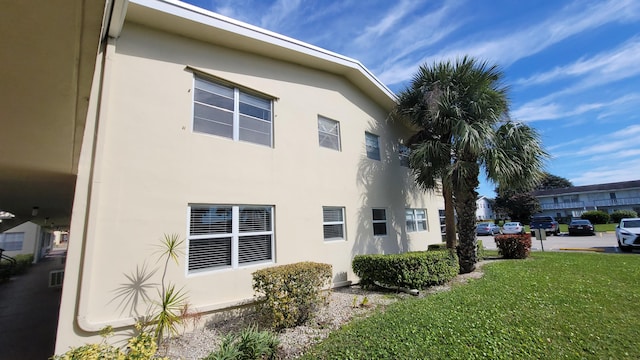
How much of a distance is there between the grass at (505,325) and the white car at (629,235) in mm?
11759

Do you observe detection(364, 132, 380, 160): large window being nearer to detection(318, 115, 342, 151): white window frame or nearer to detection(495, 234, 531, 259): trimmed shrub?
detection(318, 115, 342, 151): white window frame

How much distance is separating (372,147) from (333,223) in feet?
14.2

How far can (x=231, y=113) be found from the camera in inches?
301

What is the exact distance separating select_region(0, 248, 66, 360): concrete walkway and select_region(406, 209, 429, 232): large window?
12786 mm

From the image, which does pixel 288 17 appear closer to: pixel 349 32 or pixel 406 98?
pixel 349 32

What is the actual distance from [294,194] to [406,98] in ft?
24.5

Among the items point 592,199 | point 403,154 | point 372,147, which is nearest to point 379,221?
point 372,147

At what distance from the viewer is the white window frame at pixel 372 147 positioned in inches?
476

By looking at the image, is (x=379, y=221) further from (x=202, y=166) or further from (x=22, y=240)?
(x=22, y=240)

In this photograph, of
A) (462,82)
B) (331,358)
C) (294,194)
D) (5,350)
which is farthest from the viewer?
(462,82)

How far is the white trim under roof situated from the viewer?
636cm

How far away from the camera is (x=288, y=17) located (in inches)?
368

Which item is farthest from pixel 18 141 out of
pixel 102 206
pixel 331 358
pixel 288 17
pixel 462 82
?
pixel 462 82

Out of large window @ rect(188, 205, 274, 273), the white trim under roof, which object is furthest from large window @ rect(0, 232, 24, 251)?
the white trim under roof
